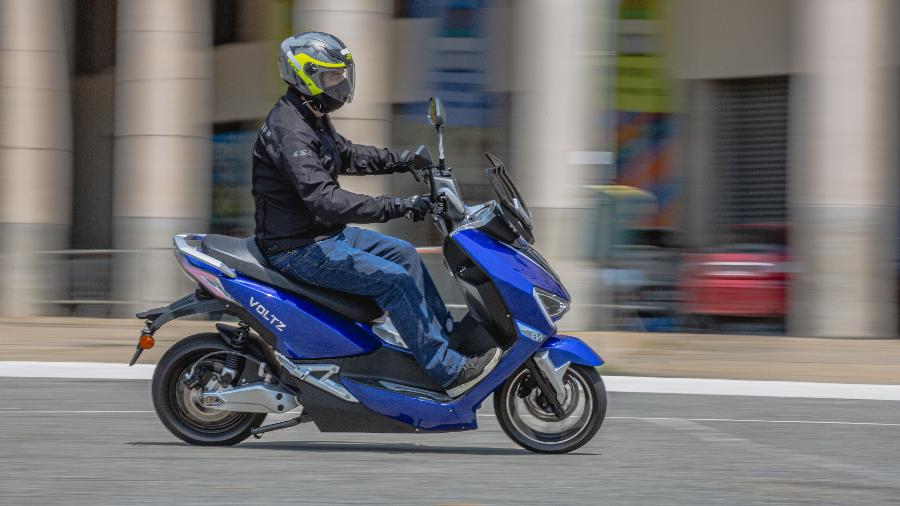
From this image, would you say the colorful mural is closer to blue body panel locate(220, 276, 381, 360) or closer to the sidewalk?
the sidewalk

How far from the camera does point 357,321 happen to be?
6.74 meters

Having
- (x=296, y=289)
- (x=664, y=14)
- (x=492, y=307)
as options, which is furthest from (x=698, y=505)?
(x=664, y=14)

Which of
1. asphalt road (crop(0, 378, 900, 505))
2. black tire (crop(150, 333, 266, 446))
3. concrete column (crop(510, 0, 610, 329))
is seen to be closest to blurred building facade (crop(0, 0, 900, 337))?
concrete column (crop(510, 0, 610, 329))

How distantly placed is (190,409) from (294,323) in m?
0.67

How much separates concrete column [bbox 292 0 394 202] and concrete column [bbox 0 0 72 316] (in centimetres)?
453

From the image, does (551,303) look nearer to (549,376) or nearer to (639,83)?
(549,376)

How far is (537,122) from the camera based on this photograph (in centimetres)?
1622

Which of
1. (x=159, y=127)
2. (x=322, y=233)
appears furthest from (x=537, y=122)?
(x=322, y=233)

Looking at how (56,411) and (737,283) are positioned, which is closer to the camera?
(56,411)

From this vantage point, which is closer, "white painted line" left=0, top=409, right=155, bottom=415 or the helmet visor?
the helmet visor

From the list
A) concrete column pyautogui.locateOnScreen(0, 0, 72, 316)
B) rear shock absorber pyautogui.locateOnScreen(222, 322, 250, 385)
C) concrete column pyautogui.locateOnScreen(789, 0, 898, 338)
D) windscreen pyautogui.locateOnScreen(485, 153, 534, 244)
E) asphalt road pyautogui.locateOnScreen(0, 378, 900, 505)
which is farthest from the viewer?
concrete column pyautogui.locateOnScreen(0, 0, 72, 316)

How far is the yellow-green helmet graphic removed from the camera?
260 inches

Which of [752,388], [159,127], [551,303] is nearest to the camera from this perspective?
[551,303]

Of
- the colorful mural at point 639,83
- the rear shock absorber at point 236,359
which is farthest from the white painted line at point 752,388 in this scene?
the colorful mural at point 639,83
